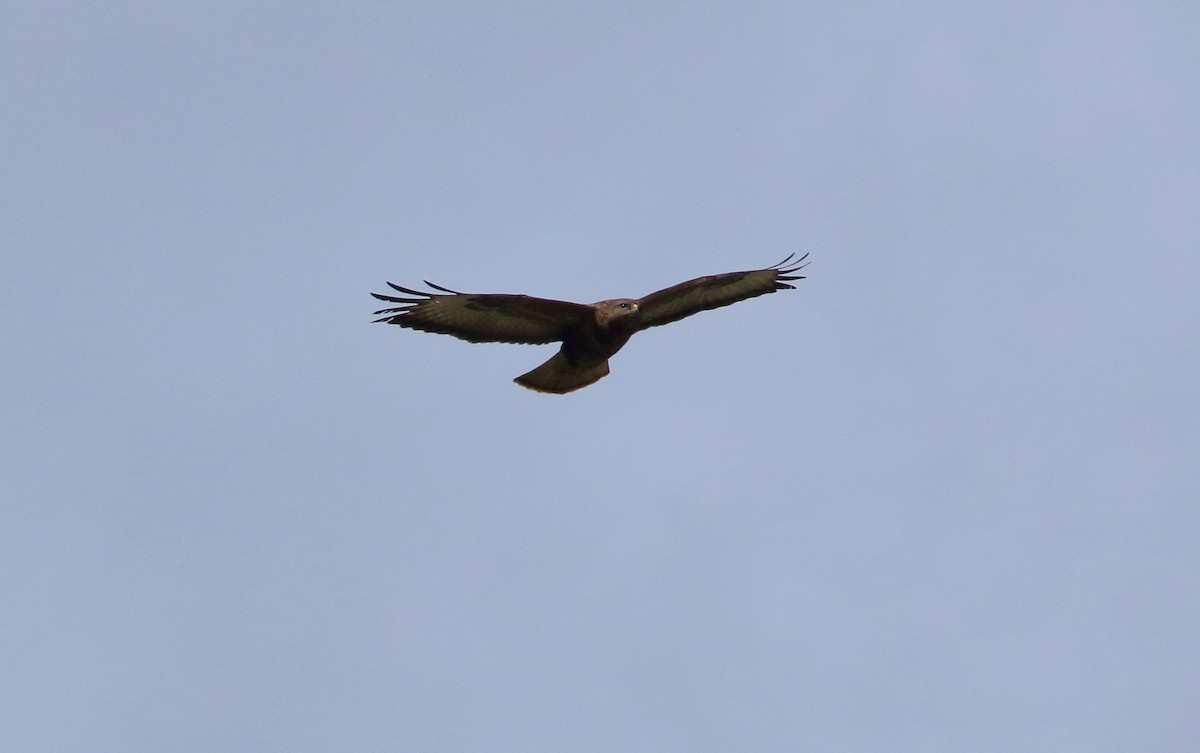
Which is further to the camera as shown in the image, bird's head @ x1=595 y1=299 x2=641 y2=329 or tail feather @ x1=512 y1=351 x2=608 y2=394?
tail feather @ x1=512 y1=351 x2=608 y2=394

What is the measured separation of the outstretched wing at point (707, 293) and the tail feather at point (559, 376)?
2.92ft

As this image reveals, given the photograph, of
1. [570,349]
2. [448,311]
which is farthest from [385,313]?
[570,349]

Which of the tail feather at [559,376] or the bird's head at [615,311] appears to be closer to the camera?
the bird's head at [615,311]

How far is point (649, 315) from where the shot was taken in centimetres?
1848

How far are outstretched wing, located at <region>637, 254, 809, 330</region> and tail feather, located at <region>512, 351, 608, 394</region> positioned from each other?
89 centimetres

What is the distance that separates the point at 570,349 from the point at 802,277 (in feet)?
10.9

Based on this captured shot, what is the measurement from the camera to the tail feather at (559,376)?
18.0 metres

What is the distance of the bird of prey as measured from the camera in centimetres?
1705

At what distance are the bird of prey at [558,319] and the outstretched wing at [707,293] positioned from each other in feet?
0.05

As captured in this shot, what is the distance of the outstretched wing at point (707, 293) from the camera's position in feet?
59.9

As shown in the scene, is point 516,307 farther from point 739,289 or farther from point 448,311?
point 739,289

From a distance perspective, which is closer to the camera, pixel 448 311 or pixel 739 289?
pixel 448 311

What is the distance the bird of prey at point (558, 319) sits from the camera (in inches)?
671

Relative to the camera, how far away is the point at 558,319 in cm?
1758
